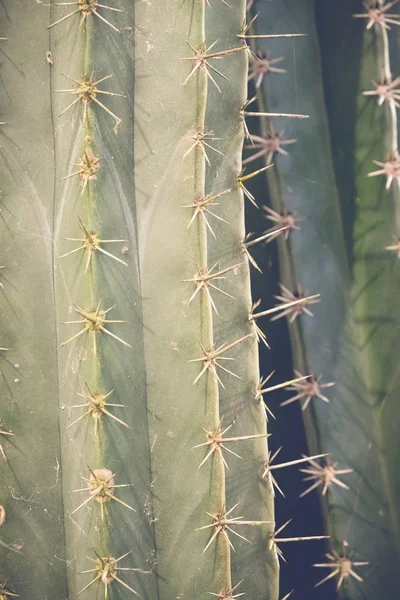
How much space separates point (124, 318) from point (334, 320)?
1.43m

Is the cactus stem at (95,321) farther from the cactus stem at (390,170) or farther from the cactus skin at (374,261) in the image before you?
the cactus stem at (390,170)

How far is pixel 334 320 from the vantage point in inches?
145

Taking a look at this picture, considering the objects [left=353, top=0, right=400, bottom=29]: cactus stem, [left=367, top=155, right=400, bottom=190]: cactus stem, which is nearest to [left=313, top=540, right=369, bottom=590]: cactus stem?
[left=367, top=155, right=400, bottom=190]: cactus stem

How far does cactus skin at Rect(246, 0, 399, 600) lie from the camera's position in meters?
3.62

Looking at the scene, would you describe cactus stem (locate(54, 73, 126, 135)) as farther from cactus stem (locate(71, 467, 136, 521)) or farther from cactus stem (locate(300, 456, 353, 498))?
cactus stem (locate(300, 456, 353, 498))

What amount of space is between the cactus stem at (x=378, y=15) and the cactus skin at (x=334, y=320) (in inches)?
4.2

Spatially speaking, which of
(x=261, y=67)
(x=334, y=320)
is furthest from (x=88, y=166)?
(x=334, y=320)

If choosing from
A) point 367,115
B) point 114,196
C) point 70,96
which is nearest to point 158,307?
point 114,196

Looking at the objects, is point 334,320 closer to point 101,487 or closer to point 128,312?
point 128,312

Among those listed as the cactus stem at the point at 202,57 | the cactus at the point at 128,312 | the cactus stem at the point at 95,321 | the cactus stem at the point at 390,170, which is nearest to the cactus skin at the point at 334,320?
the cactus stem at the point at 390,170

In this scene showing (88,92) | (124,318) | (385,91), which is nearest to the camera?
(88,92)

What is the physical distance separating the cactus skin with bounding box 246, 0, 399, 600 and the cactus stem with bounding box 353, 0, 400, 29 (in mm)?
107

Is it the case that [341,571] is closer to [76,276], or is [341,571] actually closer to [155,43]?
[76,276]

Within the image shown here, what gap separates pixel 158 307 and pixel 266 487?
1.07 m
